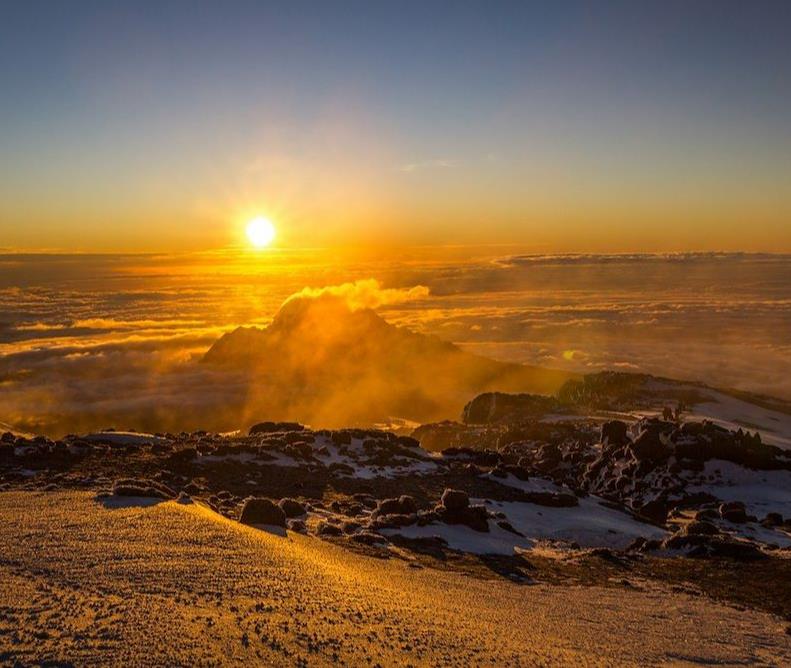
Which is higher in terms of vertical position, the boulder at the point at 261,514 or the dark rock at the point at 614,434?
the boulder at the point at 261,514

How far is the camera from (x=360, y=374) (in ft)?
583

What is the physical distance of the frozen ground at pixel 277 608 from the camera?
8.63 metres

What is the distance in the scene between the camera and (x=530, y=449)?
5819cm

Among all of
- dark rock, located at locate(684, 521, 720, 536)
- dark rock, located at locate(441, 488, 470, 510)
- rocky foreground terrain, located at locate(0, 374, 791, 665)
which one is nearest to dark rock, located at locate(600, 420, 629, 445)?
rocky foreground terrain, located at locate(0, 374, 791, 665)

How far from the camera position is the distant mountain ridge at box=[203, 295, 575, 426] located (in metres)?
142

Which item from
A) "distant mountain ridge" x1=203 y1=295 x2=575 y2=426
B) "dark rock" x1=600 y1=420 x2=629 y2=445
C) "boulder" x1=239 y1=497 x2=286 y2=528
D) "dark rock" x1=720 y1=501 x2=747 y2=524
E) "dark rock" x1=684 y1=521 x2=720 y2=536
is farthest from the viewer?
"distant mountain ridge" x1=203 y1=295 x2=575 y2=426

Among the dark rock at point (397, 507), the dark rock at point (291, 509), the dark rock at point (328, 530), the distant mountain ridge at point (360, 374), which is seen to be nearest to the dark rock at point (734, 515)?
the dark rock at point (397, 507)

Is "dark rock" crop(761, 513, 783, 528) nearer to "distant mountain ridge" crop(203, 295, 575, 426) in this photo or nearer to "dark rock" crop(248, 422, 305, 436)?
"dark rock" crop(248, 422, 305, 436)

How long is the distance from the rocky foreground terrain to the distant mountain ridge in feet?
307

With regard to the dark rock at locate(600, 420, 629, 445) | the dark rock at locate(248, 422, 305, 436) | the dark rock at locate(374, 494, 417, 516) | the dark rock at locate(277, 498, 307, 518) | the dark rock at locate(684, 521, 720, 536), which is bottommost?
the dark rock at locate(600, 420, 629, 445)

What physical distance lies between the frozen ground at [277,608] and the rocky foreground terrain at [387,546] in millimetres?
55

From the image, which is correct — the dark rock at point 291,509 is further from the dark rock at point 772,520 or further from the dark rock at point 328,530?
the dark rock at point 772,520

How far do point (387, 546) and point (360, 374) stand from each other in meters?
160

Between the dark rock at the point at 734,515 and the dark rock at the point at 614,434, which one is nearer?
the dark rock at the point at 734,515
